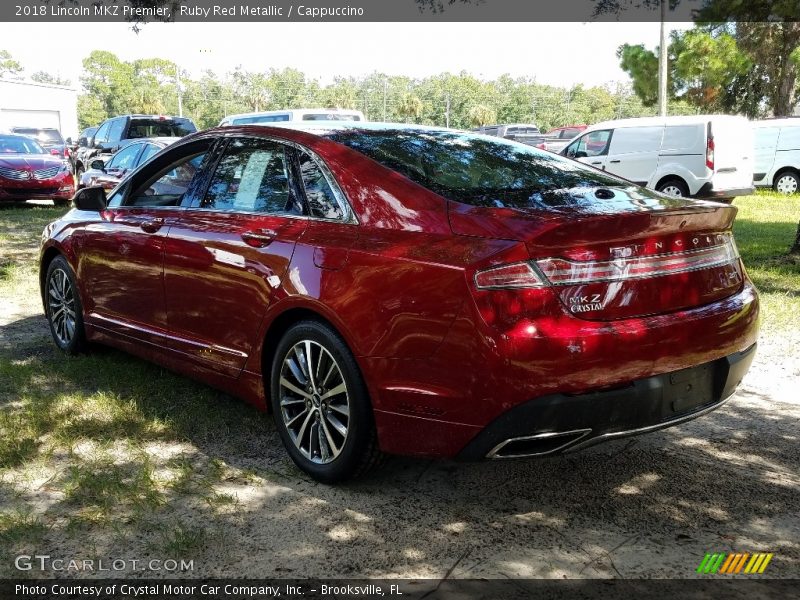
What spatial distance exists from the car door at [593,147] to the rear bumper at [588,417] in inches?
515

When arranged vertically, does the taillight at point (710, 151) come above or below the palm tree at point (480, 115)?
below

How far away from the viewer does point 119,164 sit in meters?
14.2

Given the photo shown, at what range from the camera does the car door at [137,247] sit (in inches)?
180

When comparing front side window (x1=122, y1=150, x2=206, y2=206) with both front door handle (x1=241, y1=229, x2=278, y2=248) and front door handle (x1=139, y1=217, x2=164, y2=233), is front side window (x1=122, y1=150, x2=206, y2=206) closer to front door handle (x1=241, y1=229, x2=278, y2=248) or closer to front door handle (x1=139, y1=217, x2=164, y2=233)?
front door handle (x1=139, y1=217, x2=164, y2=233)

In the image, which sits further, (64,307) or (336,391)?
(64,307)

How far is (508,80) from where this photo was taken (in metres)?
81.1

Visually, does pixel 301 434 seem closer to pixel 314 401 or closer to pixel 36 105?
pixel 314 401

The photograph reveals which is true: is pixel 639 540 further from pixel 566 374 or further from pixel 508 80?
pixel 508 80

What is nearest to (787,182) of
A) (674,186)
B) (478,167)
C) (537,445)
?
(674,186)

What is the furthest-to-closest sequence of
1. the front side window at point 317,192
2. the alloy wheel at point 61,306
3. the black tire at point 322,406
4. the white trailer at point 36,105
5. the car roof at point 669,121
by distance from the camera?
1. the white trailer at point 36,105
2. the car roof at point 669,121
3. the alloy wheel at point 61,306
4. the front side window at point 317,192
5. the black tire at point 322,406

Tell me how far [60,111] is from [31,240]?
41.3m

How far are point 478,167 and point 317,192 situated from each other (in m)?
0.75

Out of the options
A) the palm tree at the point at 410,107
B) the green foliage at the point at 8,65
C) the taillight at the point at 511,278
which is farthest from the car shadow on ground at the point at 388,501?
the green foliage at the point at 8,65

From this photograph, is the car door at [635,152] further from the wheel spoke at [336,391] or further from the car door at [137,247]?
the wheel spoke at [336,391]
